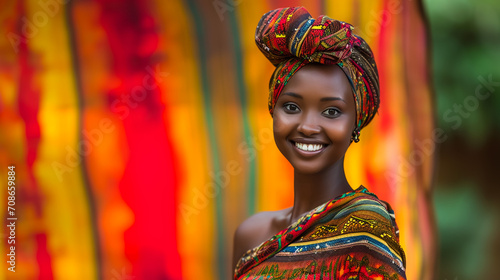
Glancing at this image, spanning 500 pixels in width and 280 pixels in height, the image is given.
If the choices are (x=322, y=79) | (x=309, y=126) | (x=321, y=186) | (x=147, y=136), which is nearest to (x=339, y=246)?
(x=321, y=186)

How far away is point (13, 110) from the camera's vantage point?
11.4 feet

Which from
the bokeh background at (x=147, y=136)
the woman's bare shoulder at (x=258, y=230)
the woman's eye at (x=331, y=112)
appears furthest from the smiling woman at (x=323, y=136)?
the bokeh background at (x=147, y=136)

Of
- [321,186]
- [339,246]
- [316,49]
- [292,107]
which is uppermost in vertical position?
[316,49]

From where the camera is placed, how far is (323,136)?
2.25 metres

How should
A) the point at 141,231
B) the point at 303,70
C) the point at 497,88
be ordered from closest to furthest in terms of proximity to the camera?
the point at 303,70 → the point at 497,88 → the point at 141,231

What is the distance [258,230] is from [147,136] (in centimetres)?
104

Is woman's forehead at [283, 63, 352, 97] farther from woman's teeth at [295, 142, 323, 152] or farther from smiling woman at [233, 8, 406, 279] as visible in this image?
woman's teeth at [295, 142, 323, 152]

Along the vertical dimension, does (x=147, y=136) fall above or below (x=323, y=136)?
above

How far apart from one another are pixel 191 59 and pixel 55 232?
3.33 feet

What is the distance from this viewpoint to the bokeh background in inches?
136

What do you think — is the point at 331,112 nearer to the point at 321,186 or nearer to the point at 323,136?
the point at 323,136

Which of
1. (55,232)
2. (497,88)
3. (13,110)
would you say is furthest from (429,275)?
(13,110)

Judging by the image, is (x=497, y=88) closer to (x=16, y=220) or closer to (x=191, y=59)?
(x=191, y=59)

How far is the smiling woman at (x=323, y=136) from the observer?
85.7 inches
